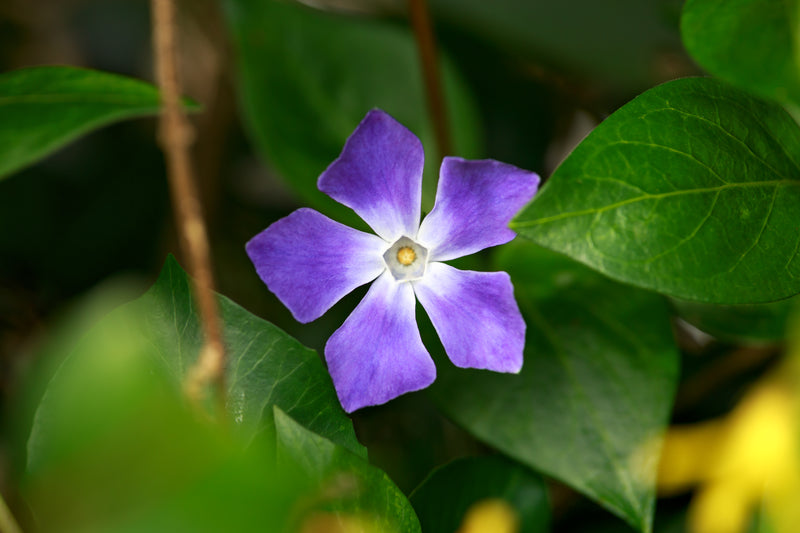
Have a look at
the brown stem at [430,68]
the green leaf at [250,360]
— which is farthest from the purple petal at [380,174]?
the brown stem at [430,68]

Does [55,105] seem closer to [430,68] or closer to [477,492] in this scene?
[430,68]

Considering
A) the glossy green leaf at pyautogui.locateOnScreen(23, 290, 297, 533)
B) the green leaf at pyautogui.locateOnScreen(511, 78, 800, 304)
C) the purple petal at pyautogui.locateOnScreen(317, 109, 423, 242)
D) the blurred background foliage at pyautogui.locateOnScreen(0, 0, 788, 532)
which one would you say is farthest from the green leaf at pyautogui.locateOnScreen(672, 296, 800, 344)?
the glossy green leaf at pyautogui.locateOnScreen(23, 290, 297, 533)

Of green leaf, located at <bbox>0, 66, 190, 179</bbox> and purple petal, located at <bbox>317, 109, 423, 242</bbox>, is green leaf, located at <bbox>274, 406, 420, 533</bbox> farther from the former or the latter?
green leaf, located at <bbox>0, 66, 190, 179</bbox>

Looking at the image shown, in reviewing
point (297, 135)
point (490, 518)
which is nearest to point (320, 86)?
point (297, 135)

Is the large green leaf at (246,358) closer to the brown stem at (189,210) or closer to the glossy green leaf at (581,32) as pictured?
the brown stem at (189,210)

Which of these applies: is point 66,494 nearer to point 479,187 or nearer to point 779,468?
point 479,187

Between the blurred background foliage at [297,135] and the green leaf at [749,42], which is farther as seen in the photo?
the blurred background foliage at [297,135]
